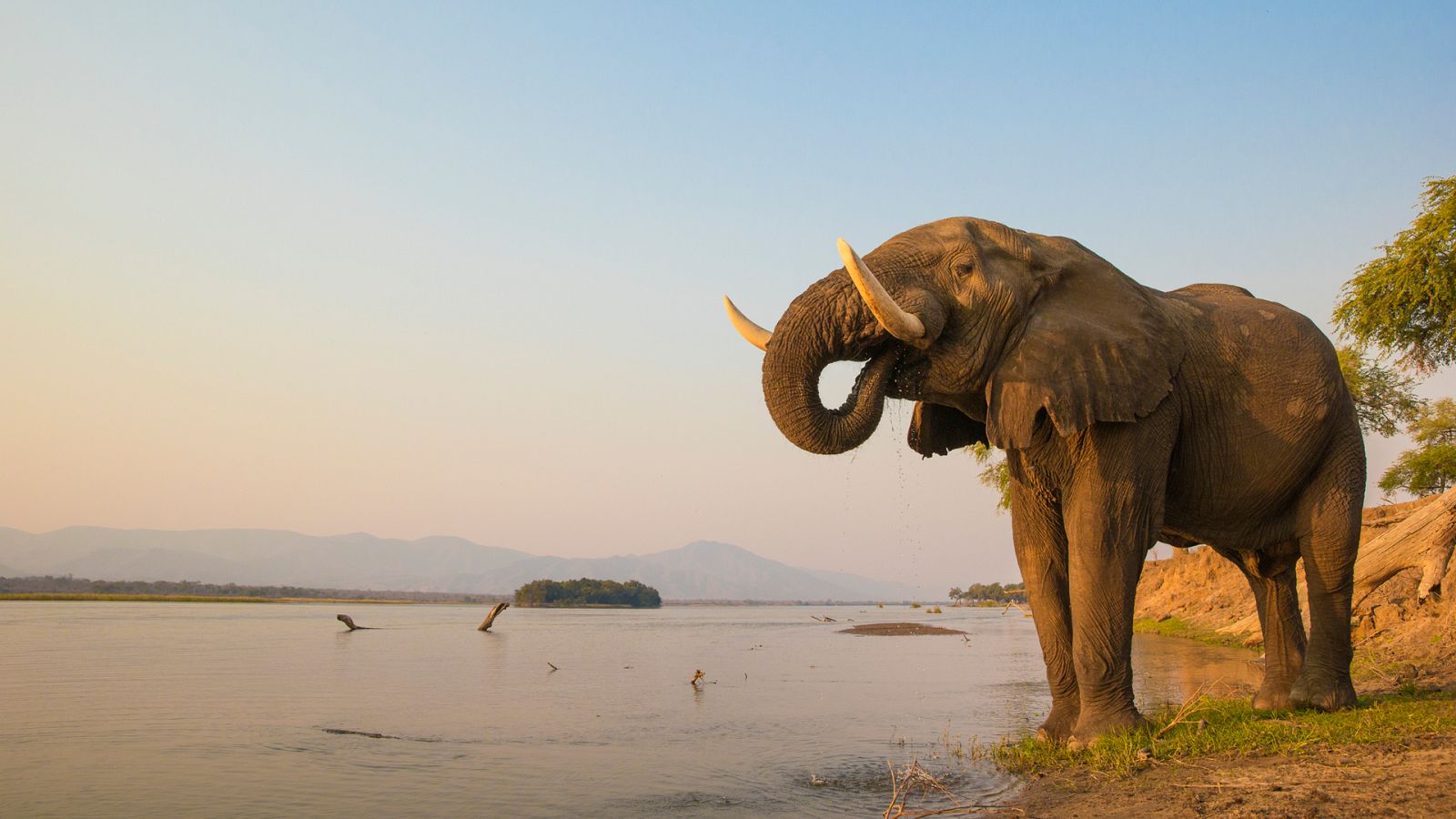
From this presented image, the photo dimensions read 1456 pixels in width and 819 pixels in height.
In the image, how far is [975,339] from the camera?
787cm

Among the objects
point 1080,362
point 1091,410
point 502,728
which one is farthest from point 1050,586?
point 502,728

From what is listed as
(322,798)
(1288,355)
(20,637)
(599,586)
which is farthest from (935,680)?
(599,586)

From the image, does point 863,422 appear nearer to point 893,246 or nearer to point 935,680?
point 893,246

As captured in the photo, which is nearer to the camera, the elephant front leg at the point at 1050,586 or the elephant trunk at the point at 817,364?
the elephant trunk at the point at 817,364

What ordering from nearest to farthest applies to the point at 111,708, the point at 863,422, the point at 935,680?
the point at 863,422 → the point at 111,708 → the point at 935,680

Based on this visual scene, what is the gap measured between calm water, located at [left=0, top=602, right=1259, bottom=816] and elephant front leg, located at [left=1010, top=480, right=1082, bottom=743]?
0.92 m

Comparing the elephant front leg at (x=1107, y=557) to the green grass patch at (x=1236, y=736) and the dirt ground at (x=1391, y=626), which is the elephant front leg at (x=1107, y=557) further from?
the dirt ground at (x=1391, y=626)

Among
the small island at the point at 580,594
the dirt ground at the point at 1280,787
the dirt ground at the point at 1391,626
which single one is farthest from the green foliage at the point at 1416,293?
the small island at the point at 580,594

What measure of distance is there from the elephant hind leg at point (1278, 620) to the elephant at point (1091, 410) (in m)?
0.31

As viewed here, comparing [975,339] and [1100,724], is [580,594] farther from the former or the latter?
[975,339]

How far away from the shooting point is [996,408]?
782cm

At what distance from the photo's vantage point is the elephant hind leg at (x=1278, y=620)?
9570mm

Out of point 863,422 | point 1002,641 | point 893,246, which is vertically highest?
point 893,246

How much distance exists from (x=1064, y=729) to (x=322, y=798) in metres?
5.90
